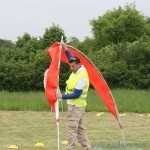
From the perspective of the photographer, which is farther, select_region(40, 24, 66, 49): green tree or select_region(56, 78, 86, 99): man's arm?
select_region(40, 24, 66, 49): green tree

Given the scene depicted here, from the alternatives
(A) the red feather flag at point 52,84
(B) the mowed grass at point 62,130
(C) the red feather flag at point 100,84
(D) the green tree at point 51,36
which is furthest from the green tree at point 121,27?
(A) the red feather flag at point 52,84

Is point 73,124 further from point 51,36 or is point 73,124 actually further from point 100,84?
point 51,36

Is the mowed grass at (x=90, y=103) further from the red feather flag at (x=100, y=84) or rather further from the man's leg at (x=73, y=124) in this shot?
the man's leg at (x=73, y=124)

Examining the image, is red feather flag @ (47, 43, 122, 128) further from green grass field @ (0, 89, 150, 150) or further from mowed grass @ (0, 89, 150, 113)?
mowed grass @ (0, 89, 150, 113)

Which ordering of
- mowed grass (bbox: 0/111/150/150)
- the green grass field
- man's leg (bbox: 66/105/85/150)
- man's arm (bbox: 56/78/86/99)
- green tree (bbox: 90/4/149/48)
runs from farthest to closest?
green tree (bbox: 90/4/149/48) < the green grass field < mowed grass (bbox: 0/111/150/150) < man's leg (bbox: 66/105/85/150) < man's arm (bbox: 56/78/86/99)

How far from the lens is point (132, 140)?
10227 mm

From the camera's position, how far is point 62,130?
1191cm

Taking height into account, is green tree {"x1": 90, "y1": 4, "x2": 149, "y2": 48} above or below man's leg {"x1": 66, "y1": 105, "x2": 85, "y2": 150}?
above

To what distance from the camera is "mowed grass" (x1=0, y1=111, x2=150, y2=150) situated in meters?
9.48

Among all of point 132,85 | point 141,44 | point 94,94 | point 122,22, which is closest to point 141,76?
point 132,85

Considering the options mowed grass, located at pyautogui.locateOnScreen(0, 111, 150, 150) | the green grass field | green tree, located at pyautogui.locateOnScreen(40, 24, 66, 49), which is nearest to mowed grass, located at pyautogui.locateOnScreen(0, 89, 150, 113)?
the green grass field

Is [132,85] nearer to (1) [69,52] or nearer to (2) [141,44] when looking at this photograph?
(2) [141,44]

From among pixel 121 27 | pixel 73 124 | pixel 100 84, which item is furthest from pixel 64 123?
pixel 121 27

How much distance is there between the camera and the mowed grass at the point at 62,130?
9.48 metres
